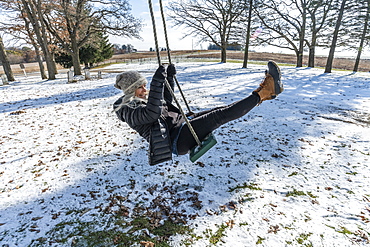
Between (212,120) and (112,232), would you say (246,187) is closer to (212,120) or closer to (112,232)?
(212,120)

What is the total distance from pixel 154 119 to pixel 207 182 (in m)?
1.80

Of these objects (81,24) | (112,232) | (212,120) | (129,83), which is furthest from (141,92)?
(81,24)

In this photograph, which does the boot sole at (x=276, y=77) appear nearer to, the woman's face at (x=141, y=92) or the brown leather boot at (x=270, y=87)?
the brown leather boot at (x=270, y=87)

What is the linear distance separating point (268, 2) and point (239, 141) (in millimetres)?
17833

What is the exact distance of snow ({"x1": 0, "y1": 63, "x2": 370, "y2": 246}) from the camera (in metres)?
2.58

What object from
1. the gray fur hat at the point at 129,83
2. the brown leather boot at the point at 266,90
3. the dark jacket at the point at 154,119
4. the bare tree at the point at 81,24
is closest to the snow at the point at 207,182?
the dark jacket at the point at 154,119

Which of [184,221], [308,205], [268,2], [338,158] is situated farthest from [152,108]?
[268,2]

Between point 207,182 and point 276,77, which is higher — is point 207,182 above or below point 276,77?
below

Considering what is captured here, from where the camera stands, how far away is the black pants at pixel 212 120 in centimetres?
250

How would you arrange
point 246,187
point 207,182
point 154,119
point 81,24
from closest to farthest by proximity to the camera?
point 154,119
point 246,187
point 207,182
point 81,24

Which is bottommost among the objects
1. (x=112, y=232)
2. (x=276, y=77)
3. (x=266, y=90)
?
(x=112, y=232)

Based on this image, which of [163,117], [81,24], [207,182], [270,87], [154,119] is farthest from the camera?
[81,24]

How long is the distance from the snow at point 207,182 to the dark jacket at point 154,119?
1085mm

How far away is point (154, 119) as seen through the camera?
227 centimetres
